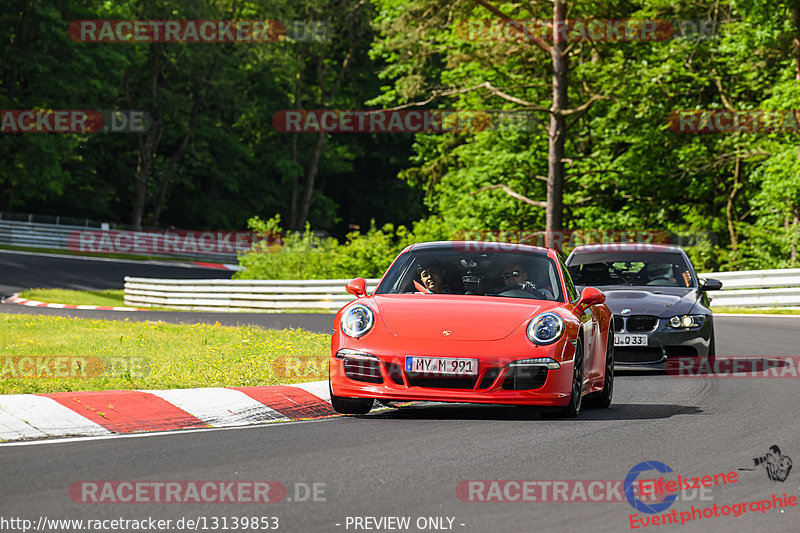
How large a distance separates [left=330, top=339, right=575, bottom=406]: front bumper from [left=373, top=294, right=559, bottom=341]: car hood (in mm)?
131

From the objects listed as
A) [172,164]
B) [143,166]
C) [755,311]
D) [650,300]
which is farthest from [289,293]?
[172,164]

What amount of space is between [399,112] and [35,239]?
17353 mm

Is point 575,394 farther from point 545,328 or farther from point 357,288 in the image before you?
point 357,288

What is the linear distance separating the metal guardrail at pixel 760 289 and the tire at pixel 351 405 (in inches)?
715

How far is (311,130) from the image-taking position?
2933 inches

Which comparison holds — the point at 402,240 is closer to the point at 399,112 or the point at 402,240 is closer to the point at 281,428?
the point at 399,112

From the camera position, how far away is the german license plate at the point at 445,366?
9.09 metres

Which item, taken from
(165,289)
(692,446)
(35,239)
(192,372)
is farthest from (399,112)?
(692,446)

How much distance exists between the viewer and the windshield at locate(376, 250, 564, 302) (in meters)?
10.4

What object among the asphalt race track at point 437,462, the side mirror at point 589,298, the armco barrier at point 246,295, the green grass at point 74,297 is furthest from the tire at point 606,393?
the green grass at point 74,297

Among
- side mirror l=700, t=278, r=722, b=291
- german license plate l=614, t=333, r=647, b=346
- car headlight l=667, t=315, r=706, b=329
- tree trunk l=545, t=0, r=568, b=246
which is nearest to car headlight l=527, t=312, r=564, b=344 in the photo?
german license plate l=614, t=333, r=647, b=346

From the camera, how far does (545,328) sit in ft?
30.9

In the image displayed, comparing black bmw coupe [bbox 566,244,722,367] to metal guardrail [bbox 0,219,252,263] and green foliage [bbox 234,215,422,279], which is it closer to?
green foliage [bbox 234,215,422,279]

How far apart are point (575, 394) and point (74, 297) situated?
26.4 m
